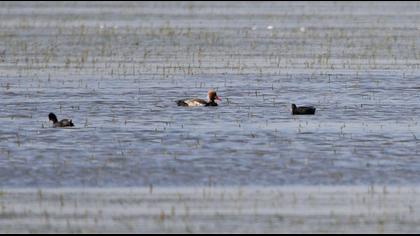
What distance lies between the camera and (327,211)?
47.3 feet

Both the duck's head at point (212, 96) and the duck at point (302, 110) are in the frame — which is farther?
the duck's head at point (212, 96)

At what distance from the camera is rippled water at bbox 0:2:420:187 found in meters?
17.1

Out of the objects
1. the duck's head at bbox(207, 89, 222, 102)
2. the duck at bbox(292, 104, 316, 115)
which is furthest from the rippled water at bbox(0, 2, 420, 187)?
the duck's head at bbox(207, 89, 222, 102)

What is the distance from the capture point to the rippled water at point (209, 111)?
17.1 m

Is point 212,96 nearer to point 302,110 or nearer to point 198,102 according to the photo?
point 198,102

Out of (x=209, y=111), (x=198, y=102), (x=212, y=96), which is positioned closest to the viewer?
(x=209, y=111)

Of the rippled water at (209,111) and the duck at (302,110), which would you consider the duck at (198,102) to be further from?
the duck at (302,110)

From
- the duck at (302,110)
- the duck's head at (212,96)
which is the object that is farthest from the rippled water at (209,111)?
the duck's head at (212,96)

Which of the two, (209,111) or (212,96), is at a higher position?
(212,96)

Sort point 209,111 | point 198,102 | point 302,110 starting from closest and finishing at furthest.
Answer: point 302,110
point 209,111
point 198,102

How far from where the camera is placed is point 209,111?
23.8 metres

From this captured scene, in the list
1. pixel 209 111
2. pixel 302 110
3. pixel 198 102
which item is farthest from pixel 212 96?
pixel 302 110

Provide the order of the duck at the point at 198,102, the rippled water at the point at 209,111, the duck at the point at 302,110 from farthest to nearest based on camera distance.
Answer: the duck at the point at 198,102 → the duck at the point at 302,110 → the rippled water at the point at 209,111

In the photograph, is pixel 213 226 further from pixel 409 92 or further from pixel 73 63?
pixel 73 63
